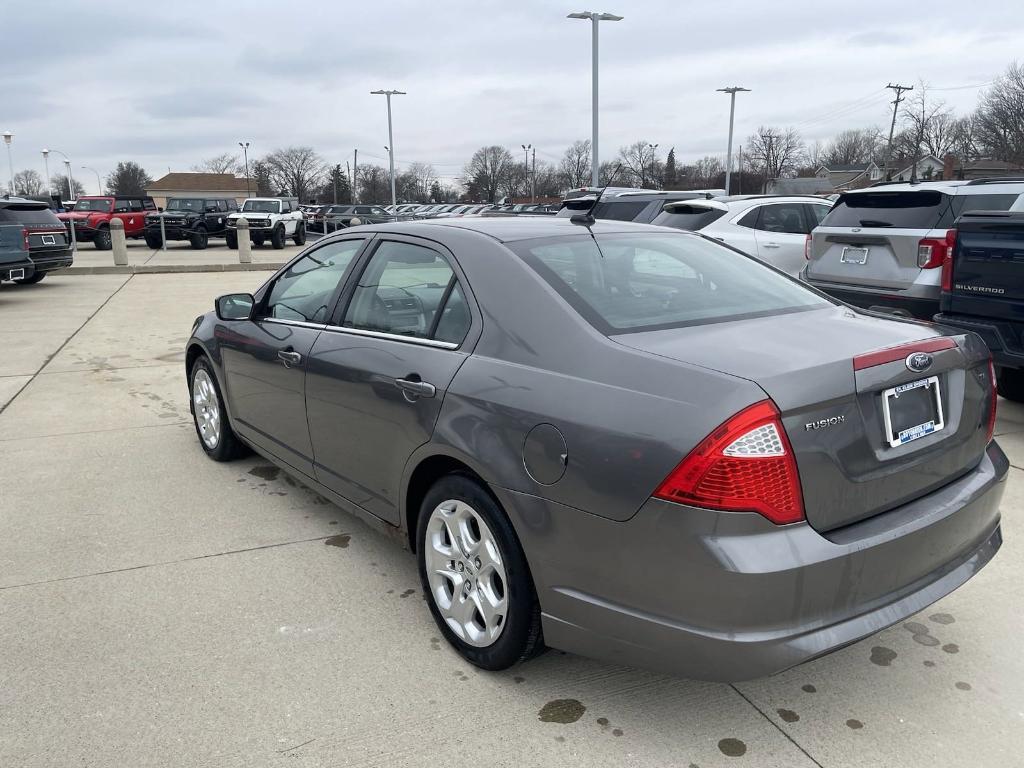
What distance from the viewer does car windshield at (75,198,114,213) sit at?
27.7m

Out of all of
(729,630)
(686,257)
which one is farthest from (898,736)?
(686,257)

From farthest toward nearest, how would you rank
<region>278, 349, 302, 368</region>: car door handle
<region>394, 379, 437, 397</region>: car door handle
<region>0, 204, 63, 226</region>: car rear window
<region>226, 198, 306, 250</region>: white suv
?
<region>226, 198, 306, 250</region>: white suv → <region>0, 204, 63, 226</region>: car rear window → <region>278, 349, 302, 368</region>: car door handle → <region>394, 379, 437, 397</region>: car door handle

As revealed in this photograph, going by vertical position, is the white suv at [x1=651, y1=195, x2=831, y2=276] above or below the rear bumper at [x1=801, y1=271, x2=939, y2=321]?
above

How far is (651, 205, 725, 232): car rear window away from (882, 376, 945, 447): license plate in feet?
24.2

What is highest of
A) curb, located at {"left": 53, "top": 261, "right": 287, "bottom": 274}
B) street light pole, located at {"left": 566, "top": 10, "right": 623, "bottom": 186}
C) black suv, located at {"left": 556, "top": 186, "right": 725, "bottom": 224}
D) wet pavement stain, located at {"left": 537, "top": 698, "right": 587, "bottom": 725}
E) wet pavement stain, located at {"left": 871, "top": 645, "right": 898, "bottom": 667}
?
street light pole, located at {"left": 566, "top": 10, "right": 623, "bottom": 186}

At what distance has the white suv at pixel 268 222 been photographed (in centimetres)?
2645

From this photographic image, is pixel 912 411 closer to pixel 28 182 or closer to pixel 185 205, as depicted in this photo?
pixel 185 205

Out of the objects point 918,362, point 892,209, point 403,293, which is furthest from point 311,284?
point 892,209

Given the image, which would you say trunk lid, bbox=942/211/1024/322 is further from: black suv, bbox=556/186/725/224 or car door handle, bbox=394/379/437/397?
black suv, bbox=556/186/725/224

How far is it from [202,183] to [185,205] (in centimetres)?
8581

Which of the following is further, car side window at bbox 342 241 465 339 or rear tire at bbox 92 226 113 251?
rear tire at bbox 92 226 113 251

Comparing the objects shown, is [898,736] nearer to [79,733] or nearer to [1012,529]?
[1012,529]

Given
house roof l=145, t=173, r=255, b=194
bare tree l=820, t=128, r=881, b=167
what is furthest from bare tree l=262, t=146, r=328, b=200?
bare tree l=820, t=128, r=881, b=167

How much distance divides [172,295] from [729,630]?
14.3 meters
